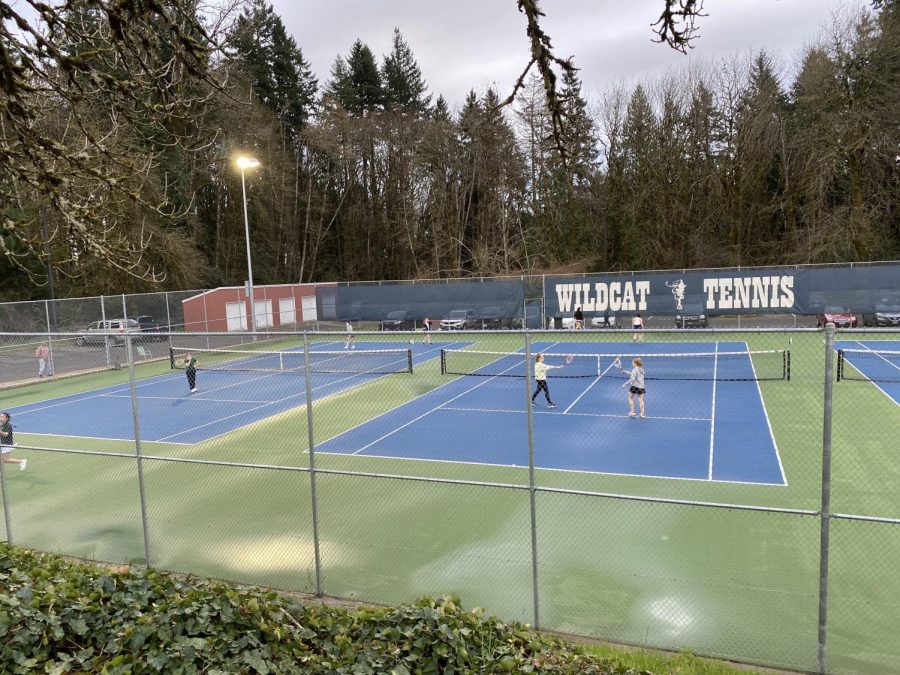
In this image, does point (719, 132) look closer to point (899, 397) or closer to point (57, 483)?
point (899, 397)

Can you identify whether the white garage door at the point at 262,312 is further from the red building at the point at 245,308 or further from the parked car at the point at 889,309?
the parked car at the point at 889,309

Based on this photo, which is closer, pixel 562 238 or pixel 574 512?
pixel 574 512

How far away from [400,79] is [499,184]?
18.7 m

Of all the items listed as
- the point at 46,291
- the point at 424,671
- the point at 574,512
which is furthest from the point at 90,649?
the point at 46,291

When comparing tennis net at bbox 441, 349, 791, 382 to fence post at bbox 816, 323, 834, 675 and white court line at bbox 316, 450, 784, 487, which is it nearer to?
white court line at bbox 316, 450, 784, 487

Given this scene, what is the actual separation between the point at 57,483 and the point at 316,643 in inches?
417

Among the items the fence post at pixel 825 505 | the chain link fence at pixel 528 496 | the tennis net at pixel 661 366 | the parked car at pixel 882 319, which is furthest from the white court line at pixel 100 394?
the parked car at pixel 882 319

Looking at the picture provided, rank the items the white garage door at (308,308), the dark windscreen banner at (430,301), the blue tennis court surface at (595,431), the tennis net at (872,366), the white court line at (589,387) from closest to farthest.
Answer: the blue tennis court surface at (595,431) < the white court line at (589,387) < the tennis net at (872,366) < the dark windscreen banner at (430,301) < the white garage door at (308,308)

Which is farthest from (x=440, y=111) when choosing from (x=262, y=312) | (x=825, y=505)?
(x=825, y=505)

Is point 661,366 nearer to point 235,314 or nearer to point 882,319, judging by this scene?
point 882,319

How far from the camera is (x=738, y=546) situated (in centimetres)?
904

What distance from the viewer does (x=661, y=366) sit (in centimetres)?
2338

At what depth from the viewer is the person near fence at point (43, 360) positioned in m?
24.0

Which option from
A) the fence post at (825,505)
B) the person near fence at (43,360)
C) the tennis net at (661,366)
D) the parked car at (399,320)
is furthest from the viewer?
the parked car at (399,320)
